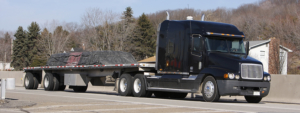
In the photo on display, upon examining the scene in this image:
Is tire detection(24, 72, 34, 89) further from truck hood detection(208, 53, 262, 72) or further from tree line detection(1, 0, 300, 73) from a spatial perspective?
tree line detection(1, 0, 300, 73)

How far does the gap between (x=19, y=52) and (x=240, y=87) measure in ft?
250

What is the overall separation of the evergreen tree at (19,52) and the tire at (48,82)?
205ft

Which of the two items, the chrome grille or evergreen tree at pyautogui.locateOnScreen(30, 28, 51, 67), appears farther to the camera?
evergreen tree at pyautogui.locateOnScreen(30, 28, 51, 67)

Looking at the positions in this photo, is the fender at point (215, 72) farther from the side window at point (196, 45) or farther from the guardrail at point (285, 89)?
the guardrail at point (285, 89)

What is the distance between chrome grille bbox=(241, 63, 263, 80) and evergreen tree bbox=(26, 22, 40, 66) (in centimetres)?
7361

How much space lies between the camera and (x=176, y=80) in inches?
573

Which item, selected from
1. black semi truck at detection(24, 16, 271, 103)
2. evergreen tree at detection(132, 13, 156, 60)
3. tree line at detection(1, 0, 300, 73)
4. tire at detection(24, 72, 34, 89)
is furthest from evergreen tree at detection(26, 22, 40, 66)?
black semi truck at detection(24, 16, 271, 103)

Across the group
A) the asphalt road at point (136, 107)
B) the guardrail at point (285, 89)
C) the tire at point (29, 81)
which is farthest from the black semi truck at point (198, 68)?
the tire at point (29, 81)

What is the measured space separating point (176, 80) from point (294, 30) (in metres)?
44.6

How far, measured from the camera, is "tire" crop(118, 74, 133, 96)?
53.6 ft

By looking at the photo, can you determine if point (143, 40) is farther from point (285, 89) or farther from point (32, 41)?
point (285, 89)

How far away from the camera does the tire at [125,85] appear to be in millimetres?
16347

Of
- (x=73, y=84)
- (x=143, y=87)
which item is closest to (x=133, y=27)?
(x=73, y=84)

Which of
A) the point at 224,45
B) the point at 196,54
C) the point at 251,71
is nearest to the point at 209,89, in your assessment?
the point at 196,54
